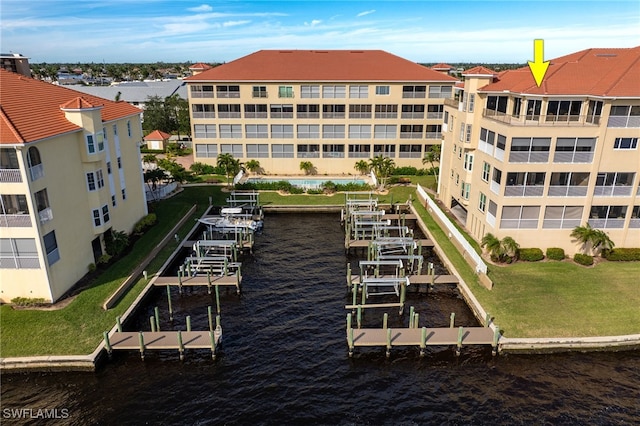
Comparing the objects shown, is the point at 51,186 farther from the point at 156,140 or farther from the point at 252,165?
the point at 156,140

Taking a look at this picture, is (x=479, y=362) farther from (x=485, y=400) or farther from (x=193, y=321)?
(x=193, y=321)

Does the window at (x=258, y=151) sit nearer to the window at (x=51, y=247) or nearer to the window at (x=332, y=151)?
the window at (x=332, y=151)

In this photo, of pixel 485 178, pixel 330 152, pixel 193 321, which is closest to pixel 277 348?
pixel 193 321

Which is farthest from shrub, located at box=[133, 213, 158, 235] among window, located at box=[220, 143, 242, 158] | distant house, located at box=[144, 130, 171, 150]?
distant house, located at box=[144, 130, 171, 150]

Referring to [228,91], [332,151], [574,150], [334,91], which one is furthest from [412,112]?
[574,150]

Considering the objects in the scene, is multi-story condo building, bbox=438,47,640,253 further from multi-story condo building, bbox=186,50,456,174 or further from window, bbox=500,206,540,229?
multi-story condo building, bbox=186,50,456,174

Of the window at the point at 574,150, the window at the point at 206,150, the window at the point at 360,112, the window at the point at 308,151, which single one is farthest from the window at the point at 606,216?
the window at the point at 206,150

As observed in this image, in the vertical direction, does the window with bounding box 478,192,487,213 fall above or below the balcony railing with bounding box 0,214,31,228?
below
